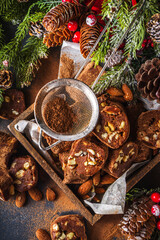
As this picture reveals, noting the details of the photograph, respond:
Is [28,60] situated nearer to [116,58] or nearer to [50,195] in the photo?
[116,58]

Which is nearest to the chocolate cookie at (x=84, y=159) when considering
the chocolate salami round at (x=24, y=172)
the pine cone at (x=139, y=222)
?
the chocolate salami round at (x=24, y=172)

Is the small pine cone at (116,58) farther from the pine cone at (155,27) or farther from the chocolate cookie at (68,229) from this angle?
the chocolate cookie at (68,229)

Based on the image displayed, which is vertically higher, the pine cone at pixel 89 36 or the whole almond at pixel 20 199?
the pine cone at pixel 89 36

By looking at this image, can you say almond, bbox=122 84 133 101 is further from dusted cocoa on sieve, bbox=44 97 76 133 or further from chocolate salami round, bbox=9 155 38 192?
chocolate salami round, bbox=9 155 38 192

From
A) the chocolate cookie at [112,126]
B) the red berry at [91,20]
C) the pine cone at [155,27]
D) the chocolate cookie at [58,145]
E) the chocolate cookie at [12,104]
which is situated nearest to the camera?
the pine cone at [155,27]

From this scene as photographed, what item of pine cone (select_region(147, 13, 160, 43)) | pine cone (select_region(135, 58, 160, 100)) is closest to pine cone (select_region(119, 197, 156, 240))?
pine cone (select_region(135, 58, 160, 100))

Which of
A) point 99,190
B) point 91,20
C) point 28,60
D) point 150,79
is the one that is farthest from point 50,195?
point 91,20
